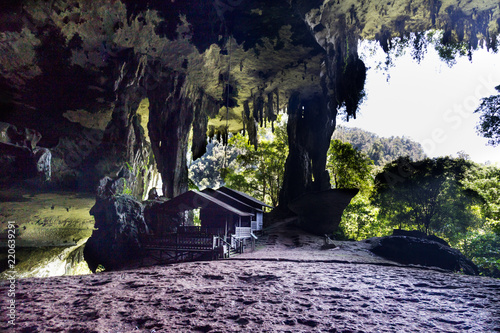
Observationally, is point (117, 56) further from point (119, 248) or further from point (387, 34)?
point (387, 34)

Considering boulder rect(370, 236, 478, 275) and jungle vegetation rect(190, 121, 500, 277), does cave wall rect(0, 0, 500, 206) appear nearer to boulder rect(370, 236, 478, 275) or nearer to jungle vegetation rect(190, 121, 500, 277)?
jungle vegetation rect(190, 121, 500, 277)

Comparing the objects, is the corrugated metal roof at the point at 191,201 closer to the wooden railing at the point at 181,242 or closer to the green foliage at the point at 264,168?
the wooden railing at the point at 181,242

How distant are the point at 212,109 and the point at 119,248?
15738mm

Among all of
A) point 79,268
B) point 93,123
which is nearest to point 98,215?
point 79,268

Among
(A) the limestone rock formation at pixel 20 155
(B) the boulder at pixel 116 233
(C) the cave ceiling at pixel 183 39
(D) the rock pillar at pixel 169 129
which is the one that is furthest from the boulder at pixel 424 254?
(A) the limestone rock formation at pixel 20 155

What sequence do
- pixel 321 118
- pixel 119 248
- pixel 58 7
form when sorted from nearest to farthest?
1. pixel 58 7
2. pixel 119 248
3. pixel 321 118

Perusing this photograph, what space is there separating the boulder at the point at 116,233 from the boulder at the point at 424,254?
15013 mm

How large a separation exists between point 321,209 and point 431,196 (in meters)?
8.64

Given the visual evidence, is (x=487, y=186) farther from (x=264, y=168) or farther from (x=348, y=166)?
(x=264, y=168)

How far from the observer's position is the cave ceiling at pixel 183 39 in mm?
13453

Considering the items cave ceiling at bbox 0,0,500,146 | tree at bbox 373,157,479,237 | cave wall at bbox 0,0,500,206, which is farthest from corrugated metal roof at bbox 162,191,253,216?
tree at bbox 373,157,479,237

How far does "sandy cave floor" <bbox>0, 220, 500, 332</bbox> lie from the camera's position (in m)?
3.46

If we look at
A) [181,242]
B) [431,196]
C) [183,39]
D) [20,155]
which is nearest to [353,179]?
[431,196]

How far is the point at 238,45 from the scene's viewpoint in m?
18.6
